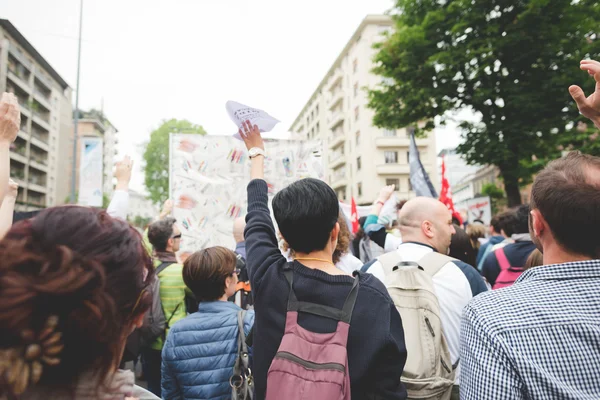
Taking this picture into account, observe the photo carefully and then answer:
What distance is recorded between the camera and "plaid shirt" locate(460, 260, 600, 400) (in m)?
1.29

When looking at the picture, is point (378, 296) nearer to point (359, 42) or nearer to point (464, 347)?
point (464, 347)

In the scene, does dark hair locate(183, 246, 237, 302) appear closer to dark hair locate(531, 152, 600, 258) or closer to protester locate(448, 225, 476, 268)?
dark hair locate(531, 152, 600, 258)

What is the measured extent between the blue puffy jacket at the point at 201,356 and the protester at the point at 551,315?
4.69 feet

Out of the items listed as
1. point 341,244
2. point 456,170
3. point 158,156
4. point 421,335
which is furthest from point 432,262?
point 456,170

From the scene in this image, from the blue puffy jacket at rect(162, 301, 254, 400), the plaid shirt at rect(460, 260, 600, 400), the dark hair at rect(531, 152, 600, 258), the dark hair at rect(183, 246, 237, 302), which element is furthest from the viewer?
the dark hair at rect(183, 246, 237, 302)

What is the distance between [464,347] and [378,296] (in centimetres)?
36

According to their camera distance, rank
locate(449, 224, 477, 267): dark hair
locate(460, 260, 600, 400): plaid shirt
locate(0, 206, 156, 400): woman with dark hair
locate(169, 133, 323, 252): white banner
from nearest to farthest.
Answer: locate(0, 206, 156, 400): woman with dark hair < locate(460, 260, 600, 400): plaid shirt < locate(449, 224, 477, 267): dark hair < locate(169, 133, 323, 252): white banner

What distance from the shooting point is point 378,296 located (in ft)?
5.50

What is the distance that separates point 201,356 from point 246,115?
143 cm

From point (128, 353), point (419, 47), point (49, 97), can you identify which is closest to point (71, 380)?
point (128, 353)

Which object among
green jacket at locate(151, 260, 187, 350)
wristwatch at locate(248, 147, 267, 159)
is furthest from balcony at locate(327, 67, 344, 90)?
wristwatch at locate(248, 147, 267, 159)

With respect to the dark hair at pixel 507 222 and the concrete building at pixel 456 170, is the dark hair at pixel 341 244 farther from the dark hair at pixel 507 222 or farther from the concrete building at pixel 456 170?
the concrete building at pixel 456 170

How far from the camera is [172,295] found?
3.67 meters

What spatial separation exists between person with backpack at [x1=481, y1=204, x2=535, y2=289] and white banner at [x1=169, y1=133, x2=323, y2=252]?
2977 mm
